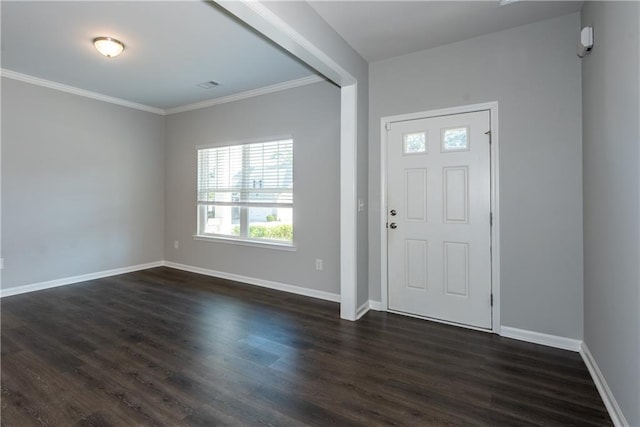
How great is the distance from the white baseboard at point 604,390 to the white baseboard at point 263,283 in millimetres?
2279

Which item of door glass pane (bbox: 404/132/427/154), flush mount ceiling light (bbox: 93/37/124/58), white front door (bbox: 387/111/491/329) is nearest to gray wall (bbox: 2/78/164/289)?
flush mount ceiling light (bbox: 93/37/124/58)

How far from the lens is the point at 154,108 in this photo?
5.29 m

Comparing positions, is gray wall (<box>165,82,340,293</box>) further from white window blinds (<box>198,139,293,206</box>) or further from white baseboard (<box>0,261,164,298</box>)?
white baseboard (<box>0,261,164,298</box>)

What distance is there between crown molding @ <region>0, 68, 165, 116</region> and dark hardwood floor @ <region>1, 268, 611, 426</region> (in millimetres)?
2796

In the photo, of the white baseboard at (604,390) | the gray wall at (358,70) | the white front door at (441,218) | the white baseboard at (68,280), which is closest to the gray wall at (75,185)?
the white baseboard at (68,280)

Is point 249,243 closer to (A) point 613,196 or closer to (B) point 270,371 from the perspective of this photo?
(B) point 270,371

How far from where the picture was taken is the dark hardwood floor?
1785 mm

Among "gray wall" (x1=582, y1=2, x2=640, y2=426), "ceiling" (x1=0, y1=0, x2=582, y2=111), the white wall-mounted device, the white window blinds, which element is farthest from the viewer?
the white window blinds

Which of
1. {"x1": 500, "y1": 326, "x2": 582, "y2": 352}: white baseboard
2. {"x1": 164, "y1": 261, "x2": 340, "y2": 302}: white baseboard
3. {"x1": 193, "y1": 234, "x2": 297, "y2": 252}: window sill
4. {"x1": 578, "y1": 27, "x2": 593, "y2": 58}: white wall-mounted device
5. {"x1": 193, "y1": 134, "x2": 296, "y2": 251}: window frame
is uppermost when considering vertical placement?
{"x1": 578, "y1": 27, "x2": 593, "y2": 58}: white wall-mounted device

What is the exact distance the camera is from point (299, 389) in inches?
79.3

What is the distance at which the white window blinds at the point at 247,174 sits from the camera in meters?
4.20

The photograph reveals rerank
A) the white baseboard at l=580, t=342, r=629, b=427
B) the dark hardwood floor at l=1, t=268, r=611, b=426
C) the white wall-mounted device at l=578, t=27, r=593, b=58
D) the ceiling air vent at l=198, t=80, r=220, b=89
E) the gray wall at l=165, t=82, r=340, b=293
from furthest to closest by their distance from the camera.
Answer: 1. the ceiling air vent at l=198, t=80, r=220, b=89
2. the gray wall at l=165, t=82, r=340, b=293
3. the white wall-mounted device at l=578, t=27, r=593, b=58
4. the dark hardwood floor at l=1, t=268, r=611, b=426
5. the white baseboard at l=580, t=342, r=629, b=427

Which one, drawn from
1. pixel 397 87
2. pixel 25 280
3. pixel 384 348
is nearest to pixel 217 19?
pixel 397 87

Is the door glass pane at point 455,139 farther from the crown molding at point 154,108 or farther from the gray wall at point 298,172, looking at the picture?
the crown molding at point 154,108
